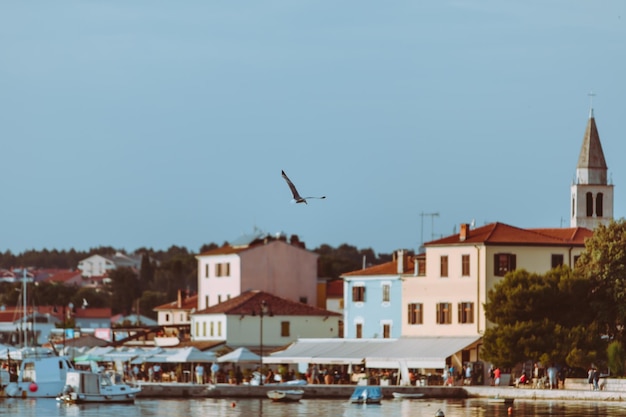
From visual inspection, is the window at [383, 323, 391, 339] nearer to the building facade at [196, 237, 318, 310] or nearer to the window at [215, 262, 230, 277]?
the building facade at [196, 237, 318, 310]

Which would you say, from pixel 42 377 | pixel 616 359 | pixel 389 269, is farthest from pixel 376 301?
pixel 616 359

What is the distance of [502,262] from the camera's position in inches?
3007

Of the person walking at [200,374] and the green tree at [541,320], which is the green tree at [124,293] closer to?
the person walking at [200,374]

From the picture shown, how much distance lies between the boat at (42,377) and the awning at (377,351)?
10.8 m

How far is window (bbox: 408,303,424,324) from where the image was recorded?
79.2 metres

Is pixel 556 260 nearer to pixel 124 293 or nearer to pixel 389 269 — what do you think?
pixel 389 269

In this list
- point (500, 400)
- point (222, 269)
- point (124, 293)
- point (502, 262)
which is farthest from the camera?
point (124, 293)

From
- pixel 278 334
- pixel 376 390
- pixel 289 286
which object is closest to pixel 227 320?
pixel 278 334

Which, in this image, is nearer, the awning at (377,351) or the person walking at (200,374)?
the awning at (377,351)

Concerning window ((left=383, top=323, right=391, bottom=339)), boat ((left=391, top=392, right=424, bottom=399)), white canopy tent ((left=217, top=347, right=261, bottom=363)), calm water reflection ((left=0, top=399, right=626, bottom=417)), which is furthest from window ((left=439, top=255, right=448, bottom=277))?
calm water reflection ((left=0, top=399, right=626, bottom=417))

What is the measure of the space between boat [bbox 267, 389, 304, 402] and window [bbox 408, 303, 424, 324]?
11.8 m

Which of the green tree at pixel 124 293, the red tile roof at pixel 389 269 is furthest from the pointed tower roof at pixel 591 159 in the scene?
the green tree at pixel 124 293

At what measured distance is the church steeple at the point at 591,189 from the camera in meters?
94.9

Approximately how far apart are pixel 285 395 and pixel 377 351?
37.5ft
